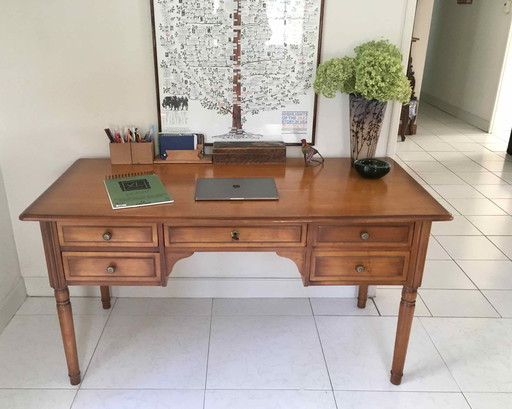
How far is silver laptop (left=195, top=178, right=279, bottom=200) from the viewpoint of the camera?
1.67 m

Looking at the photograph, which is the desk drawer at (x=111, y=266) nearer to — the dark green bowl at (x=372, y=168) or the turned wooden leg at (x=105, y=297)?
the turned wooden leg at (x=105, y=297)

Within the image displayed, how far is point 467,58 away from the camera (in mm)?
6059

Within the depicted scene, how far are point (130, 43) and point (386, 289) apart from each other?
1668 millimetres

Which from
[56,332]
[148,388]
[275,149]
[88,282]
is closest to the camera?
[88,282]

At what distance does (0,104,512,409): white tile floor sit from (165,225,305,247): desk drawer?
601 mm

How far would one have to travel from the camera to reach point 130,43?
195 centimetres

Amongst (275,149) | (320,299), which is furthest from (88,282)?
(320,299)

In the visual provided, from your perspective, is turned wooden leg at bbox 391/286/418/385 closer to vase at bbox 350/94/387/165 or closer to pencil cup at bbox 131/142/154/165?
vase at bbox 350/94/387/165

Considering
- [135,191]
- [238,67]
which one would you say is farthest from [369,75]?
[135,191]

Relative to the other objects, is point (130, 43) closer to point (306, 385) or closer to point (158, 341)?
point (158, 341)

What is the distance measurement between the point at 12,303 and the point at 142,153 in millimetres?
956

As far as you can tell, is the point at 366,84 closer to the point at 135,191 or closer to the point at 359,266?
the point at 359,266

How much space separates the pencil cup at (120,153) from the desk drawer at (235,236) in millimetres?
521

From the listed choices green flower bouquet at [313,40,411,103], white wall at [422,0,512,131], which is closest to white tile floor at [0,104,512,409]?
green flower bouquet at [313,40,411,103]
